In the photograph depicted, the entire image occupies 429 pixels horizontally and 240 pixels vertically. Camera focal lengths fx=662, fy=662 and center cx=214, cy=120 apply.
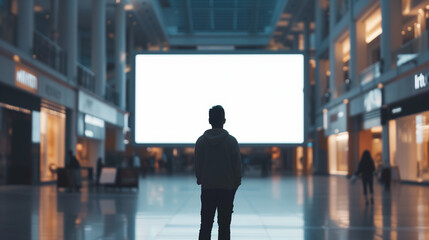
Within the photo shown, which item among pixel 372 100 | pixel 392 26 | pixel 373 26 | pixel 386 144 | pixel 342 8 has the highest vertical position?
pixel 342 8

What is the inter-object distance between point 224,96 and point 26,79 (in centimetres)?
2222

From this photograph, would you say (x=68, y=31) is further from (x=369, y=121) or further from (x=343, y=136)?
(x=343, y=136)

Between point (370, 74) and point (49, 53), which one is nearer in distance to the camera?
point (49, 53)

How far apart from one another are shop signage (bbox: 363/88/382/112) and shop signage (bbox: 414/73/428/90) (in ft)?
18.4

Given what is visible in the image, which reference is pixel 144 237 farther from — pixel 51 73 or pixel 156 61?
pixel 51 73

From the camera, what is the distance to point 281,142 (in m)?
4.70

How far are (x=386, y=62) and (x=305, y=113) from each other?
27.0 metres

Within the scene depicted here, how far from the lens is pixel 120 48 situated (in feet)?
154

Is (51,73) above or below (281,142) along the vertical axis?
above

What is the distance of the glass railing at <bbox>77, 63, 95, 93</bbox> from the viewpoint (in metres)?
36.5

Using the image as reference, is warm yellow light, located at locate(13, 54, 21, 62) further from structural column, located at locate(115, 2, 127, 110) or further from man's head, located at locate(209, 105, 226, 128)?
structural column, located at locate(115, 2, 127, 110)

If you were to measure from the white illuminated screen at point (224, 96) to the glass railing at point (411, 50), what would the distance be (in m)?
21.8

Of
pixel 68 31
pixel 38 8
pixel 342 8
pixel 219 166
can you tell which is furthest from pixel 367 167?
pixel 38 8

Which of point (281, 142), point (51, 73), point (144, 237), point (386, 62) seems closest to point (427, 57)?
point (386, 62)
